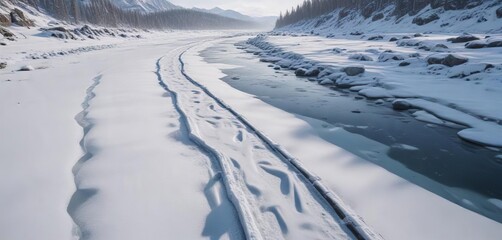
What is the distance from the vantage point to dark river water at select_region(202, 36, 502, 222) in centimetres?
405

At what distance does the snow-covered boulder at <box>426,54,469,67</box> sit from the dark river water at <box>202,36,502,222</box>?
465cm

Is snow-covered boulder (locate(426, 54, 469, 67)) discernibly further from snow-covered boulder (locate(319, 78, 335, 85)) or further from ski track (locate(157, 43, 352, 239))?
ski track (locate(157, 43, 352, 239))

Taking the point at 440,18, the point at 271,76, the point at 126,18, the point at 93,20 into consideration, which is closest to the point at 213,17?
the point at 126,18

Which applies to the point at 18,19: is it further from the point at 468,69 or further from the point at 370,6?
the point at 370,6

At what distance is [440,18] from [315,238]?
40.1 meters

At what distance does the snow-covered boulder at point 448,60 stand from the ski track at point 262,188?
31.6ft

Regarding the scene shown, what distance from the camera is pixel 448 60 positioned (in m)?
11.5

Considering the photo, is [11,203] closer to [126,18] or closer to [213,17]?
[126,18]

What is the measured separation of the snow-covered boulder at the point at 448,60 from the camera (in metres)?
11.3

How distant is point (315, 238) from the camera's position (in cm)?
276

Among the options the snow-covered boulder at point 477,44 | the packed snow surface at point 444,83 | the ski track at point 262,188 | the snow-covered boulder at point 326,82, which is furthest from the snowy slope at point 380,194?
the snow-covered boulder at point 477,44

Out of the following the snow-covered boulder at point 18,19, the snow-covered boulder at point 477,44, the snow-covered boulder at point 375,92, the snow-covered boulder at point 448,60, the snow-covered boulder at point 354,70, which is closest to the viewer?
the snow-covered boulder at point 375,92

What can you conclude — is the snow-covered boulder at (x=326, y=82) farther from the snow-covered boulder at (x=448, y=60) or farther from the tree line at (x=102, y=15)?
the tree line at (x=102, y=15)

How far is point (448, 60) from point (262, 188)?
37.2 ft
